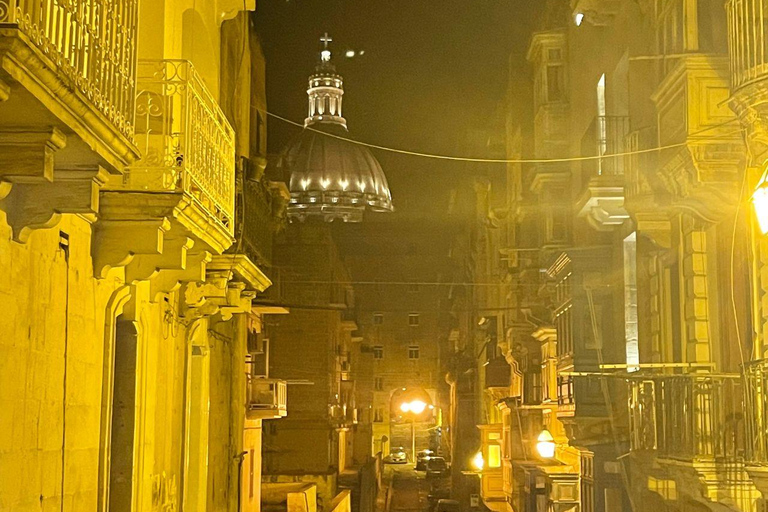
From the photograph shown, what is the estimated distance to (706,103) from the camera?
12961 mm

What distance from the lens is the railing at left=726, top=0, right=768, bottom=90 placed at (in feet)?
34.3

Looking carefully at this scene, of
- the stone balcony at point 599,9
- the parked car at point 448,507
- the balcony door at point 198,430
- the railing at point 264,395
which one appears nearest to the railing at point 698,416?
the balcony door at point 198,430

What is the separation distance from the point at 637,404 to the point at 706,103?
14.5 feet

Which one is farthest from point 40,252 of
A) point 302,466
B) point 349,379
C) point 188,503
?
point 349,379

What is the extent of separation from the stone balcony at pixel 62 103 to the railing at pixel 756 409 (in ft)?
20.8

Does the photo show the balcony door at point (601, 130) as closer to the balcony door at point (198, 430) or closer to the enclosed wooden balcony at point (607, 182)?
the enclosed wooden balcony at point (607, 182)

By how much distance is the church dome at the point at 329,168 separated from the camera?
3081 inches

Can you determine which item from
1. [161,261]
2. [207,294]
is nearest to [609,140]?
[207,294]

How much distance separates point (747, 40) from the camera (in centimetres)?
1084

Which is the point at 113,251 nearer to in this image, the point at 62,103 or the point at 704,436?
the point at 62,103

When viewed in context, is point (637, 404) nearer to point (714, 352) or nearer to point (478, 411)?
point (714, 352)

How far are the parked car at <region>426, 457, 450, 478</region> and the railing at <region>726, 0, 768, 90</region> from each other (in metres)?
55.8

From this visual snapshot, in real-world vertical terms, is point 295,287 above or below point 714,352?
above

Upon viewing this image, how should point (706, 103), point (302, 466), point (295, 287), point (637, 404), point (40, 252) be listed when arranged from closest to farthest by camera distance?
1. point (40, 252)
2. point (706, 103)
3. point (637, 404)
4. point (302, 466)
5. point (295, 287)
